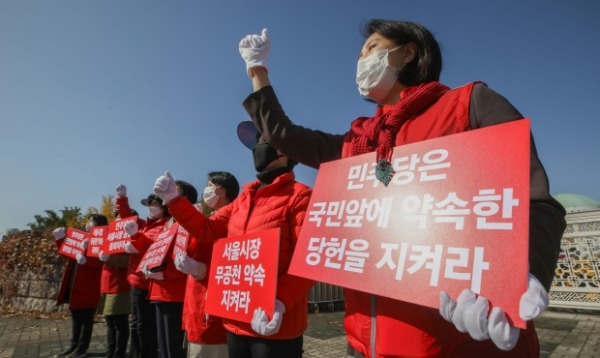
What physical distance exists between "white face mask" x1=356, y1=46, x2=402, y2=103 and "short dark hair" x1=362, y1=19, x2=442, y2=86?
0.16 feet

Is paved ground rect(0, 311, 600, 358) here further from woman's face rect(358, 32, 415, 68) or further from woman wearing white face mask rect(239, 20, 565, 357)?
woman's face rect(358, 32, 415, 68)

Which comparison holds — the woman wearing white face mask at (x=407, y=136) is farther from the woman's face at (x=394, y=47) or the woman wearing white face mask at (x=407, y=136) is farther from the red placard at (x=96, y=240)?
the red placard at (x=96, y=240)

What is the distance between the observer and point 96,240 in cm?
550

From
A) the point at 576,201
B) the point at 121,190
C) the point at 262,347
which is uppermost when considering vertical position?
the point at 576,201

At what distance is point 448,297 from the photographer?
85 centimetres

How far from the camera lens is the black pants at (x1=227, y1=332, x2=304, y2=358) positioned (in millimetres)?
1940

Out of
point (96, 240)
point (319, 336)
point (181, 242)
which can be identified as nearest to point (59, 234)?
point (96, 240)

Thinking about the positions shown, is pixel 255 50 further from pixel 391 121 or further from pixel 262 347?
pixel 262 347

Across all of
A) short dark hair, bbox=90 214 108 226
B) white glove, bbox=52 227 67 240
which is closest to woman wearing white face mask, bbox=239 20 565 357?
short dark hair, bbox=90 214 108 226

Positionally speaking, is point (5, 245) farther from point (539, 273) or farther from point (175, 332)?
point (539, 273)

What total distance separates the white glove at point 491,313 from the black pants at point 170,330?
3.00 metres

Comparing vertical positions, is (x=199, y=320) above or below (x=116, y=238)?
below

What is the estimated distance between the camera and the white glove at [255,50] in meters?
1.62

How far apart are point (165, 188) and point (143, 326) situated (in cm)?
267
